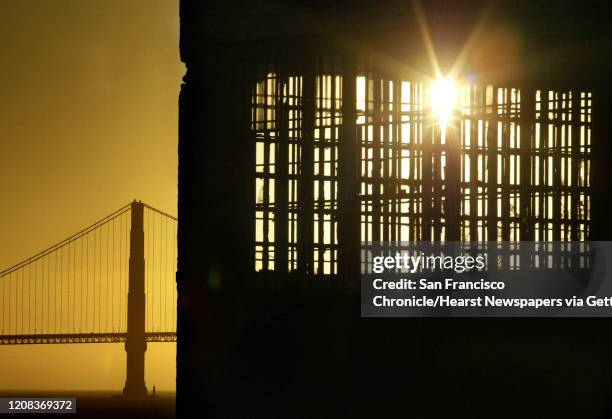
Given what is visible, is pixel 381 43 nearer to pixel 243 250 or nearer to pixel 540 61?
pixel 540 61

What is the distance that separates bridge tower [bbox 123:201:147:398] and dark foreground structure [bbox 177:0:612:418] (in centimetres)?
5565

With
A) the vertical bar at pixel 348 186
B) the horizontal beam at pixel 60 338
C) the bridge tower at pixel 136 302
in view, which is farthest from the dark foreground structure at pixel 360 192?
the horizontal beam at pixel 60 338

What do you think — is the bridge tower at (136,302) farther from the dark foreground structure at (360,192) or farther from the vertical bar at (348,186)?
the vertical bar at (348,186)

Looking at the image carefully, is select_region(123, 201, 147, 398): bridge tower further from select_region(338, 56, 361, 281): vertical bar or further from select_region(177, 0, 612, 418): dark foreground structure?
select_region(338, 56, 361, 281): vertical bar

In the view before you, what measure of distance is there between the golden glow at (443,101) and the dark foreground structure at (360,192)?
0.32ft

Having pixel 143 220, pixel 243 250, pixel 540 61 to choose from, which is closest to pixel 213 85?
pixel 243 250

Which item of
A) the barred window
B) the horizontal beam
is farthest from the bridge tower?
the barred window

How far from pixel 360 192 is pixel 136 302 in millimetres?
57970

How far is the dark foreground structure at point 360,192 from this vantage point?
13.9m

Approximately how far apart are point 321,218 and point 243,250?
3.65ft

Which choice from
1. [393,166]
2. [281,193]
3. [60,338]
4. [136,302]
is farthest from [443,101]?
[60,338]

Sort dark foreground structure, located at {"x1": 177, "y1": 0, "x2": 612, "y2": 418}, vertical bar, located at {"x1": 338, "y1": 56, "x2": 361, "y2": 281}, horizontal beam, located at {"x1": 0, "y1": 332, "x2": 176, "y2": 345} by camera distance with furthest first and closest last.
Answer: horizontal beam, located at {"x1": 0, "y1": 332, "x2": 176, "y2": 345} < vertical bar, located at {"x1": 338, "y1": 56, "x2": 361, "y2": 281} < dark foreground structure, located at {"x1": 177, "y1": 0, "x2": 612, "y2": 418}

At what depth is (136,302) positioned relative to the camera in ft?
237

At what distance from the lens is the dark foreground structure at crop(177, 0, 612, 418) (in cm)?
1388
